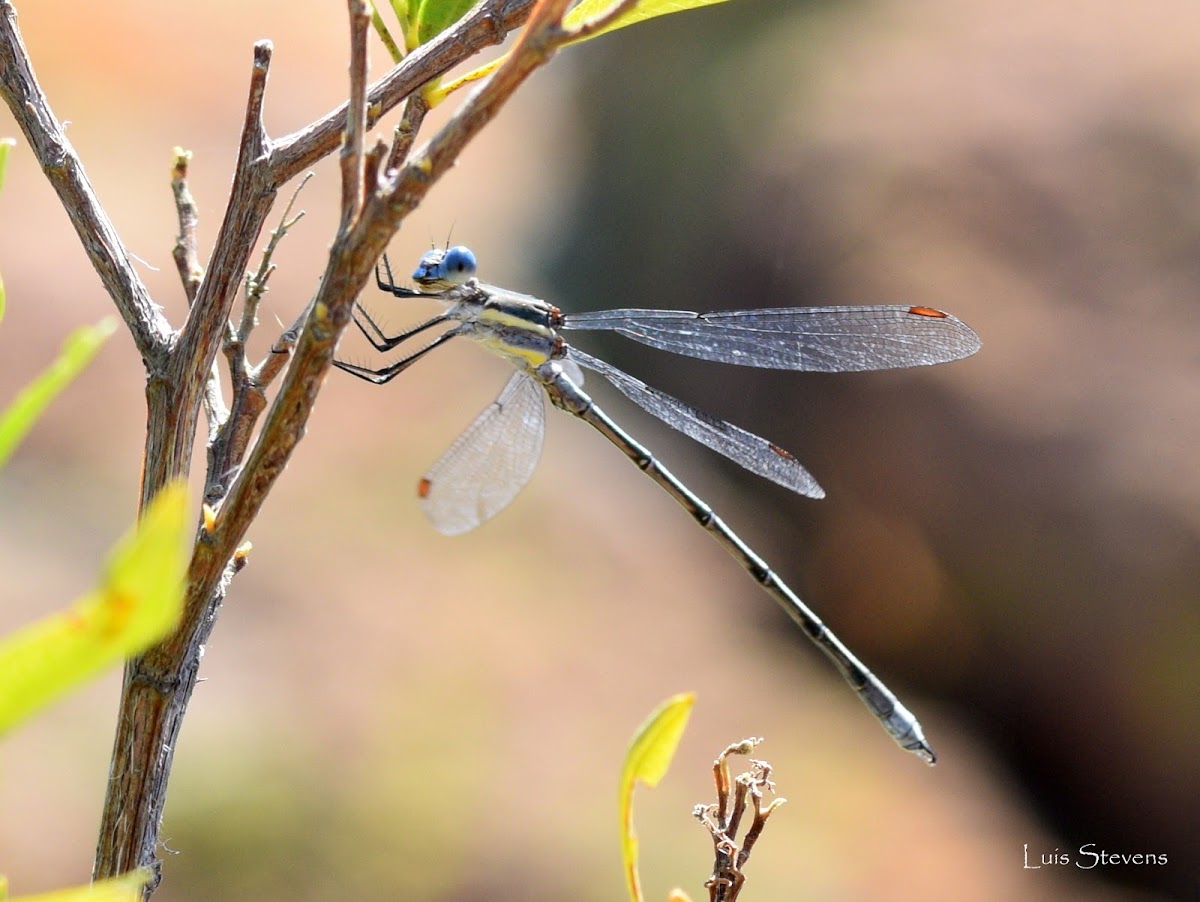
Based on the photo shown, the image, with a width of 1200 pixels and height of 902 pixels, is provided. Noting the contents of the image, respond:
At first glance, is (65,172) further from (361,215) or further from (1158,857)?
(1158,857)

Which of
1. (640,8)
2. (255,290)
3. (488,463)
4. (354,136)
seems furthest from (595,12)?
(488,463)

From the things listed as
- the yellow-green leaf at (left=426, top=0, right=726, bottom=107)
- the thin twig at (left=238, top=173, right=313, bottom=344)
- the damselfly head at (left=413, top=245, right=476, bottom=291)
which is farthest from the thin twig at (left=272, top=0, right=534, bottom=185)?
the damselfly head at (left=413, top=245, right=476, bottom=291)

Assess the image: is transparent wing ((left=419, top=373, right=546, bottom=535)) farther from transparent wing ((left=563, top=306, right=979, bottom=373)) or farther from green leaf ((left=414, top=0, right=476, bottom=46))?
green leaf ((left=414, top=0, right=476, bottom=46))

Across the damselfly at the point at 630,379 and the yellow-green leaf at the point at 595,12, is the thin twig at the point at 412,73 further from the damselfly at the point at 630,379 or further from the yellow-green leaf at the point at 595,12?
the damselfly at the point at 630,379

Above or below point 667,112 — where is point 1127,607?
below

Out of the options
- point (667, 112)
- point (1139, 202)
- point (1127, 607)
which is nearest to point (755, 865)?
point (1127, 607)

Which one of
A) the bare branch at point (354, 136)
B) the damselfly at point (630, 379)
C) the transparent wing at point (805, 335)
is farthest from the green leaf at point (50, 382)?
the transparent wing at point (805, 335)
